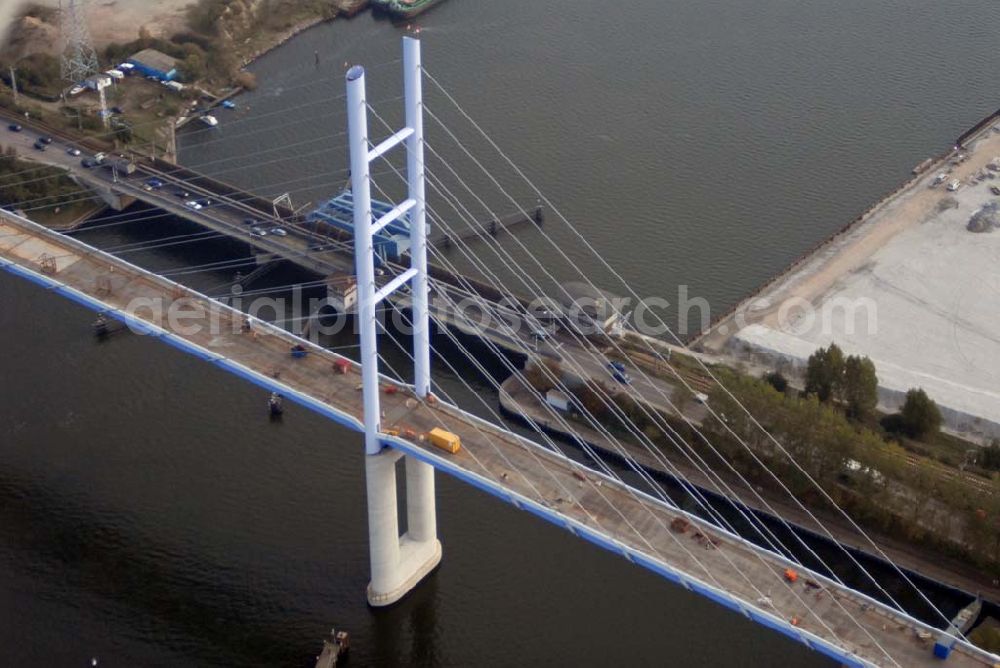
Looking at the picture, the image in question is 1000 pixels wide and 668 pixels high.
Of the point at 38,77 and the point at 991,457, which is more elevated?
the point at 38,77

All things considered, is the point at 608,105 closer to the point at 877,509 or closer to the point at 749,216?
the point at 749,216

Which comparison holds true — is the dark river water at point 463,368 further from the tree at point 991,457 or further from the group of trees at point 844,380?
the tree at point 991,457

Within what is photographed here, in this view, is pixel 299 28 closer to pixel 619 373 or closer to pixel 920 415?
pixel 619 373

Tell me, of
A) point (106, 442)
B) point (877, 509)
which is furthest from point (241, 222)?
point (877, 509)

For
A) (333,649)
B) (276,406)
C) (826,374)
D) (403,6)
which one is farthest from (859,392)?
(403,6)

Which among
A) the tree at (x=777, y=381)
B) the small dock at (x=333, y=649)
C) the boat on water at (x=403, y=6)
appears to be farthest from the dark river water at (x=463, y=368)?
the tree at (x=777, y=381)

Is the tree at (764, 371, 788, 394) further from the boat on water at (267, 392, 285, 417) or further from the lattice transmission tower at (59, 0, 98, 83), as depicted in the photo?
the lattice transmission tower at (59, 0, 98, 83)
